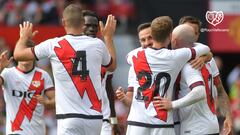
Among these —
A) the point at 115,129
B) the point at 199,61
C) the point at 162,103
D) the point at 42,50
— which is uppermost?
the point at 42,50

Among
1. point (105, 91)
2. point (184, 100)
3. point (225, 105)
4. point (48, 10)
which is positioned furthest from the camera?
point (48, 10)

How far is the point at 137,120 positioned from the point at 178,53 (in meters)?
1.00

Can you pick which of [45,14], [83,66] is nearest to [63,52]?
[83,66]

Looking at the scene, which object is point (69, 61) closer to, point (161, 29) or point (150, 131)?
point (161, 29)

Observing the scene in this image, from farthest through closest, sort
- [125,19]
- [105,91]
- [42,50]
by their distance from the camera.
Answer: [125,19], [105,91], [42,50]

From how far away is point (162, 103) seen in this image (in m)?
12.5

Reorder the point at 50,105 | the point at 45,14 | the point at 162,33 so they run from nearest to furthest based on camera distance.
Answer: the point at 162,33
the point at 50,105
the point at 45,14

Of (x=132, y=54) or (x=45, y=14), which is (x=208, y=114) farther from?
(x=45, y=14)

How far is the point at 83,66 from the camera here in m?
12.7

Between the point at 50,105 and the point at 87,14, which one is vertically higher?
the point at 87,14

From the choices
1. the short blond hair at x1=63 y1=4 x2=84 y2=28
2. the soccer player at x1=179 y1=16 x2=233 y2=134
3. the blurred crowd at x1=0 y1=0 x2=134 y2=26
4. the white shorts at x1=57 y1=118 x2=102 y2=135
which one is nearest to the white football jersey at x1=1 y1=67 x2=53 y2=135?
the white shorts at x1=57 y1=118 x2=102 y2=135

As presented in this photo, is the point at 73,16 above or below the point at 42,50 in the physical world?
above

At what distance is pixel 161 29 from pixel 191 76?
719 mm

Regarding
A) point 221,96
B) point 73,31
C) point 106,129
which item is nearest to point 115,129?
A: point 106,129
